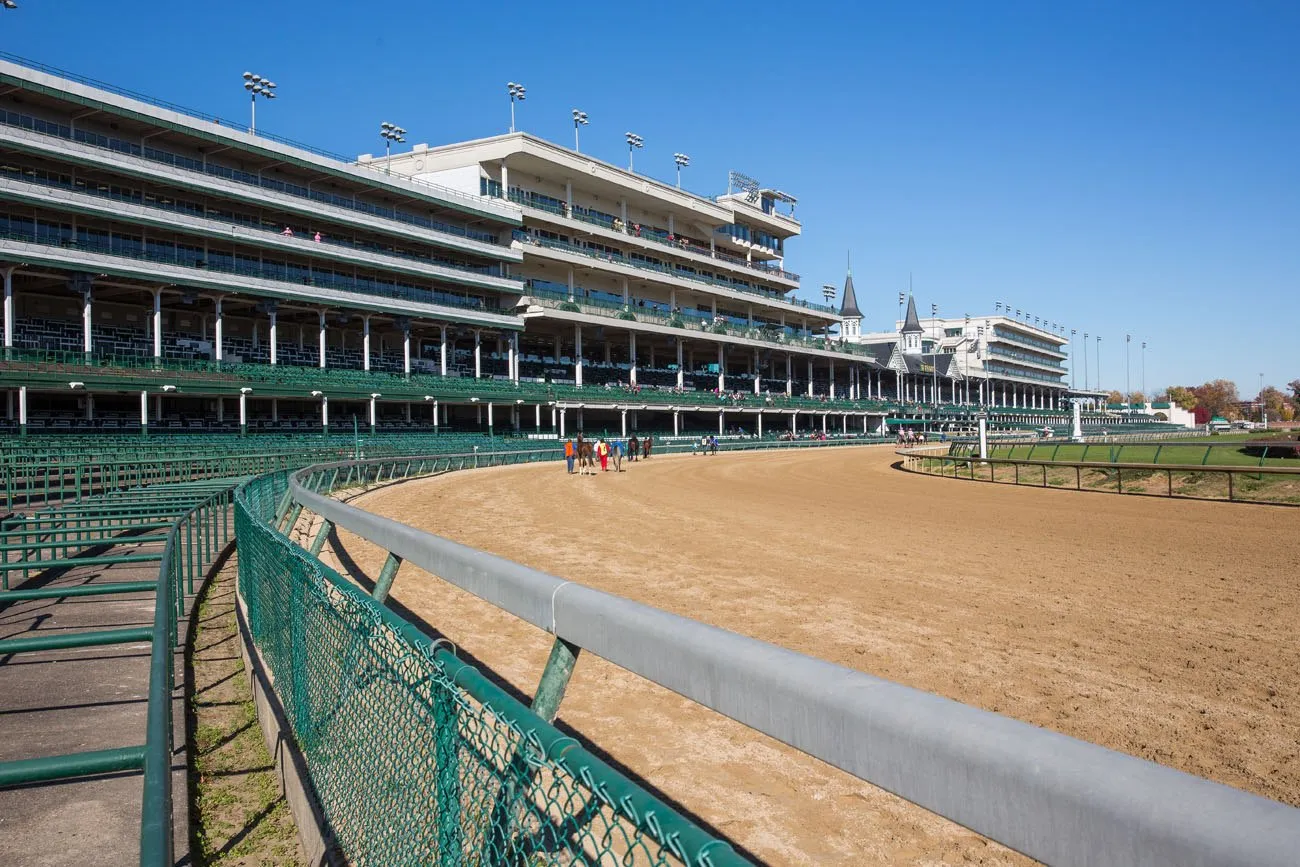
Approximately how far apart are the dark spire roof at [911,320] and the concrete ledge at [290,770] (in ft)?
404

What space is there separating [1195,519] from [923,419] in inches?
3179

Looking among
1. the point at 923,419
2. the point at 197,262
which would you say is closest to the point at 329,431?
the point at 197,262

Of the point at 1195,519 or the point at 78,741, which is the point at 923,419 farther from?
the point at 78,741

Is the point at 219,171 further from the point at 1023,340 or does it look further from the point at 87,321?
the point at 1023,340

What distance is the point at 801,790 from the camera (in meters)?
5.20

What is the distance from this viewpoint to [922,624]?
888 centimetres

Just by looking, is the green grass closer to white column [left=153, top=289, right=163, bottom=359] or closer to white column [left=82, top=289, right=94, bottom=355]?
white column [left=153, top=289, right=163, bottom=359]

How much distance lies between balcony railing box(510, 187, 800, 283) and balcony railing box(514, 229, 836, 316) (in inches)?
72.3

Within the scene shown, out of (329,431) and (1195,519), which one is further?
(329,431)

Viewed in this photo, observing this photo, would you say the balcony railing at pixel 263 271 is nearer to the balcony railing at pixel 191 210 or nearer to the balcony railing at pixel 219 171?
the balcony railing at pixel 191 210

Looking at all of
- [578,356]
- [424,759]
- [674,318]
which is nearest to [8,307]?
[578,356]

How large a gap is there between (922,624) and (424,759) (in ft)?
22.6

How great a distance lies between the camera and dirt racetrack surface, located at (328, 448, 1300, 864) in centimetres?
517

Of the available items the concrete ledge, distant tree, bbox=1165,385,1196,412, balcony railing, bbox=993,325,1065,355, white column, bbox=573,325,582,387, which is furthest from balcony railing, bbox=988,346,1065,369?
the concrete ledge
